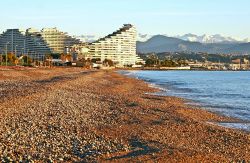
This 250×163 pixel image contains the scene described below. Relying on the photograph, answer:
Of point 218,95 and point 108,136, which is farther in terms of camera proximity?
point 218,95

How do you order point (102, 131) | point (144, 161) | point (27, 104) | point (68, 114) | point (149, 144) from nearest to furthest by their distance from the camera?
point (144, 161), point (149, 144), point (102, 131), point (68, 114), point (27, 104)

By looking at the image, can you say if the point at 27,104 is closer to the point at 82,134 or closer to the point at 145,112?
the point at 145,112

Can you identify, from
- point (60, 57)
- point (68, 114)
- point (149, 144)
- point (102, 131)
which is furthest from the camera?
point (60, 57)

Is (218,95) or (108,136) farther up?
(108,136)

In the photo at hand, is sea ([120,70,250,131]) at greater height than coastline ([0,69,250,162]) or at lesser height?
lesser

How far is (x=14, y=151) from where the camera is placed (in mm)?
10539

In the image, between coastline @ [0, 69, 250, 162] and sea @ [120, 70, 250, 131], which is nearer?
coastline @ [0, 69, 250, 162]

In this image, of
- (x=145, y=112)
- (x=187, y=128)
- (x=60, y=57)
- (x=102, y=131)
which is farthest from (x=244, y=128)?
(x=60, y=57)

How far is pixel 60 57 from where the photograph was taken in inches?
6737

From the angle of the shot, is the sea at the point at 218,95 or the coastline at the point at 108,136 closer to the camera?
the coastline at the point at 108,136

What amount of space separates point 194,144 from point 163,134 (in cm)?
166

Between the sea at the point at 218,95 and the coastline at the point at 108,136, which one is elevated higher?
the coastline at the point at 108,136

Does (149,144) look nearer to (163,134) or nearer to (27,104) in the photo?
(163,134)

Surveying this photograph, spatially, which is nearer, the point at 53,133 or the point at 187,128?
the point at 53,133
